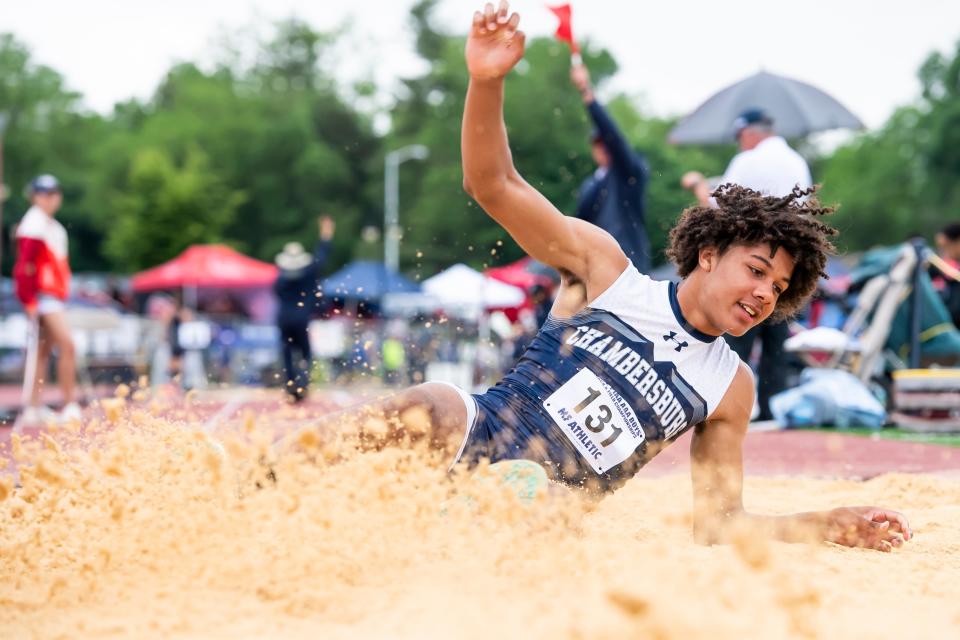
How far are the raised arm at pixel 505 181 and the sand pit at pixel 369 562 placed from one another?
2.69 ft

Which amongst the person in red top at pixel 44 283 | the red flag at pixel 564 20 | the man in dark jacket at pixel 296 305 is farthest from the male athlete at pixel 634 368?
the man in dark jacket at pixel 296 305

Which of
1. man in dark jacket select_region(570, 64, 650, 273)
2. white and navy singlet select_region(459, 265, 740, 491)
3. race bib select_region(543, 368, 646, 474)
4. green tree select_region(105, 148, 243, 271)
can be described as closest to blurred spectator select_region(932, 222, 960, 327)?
man in dark jacket select_region(570, 64, 650, 273)

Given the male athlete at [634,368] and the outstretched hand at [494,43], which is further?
the male athlete at [634,368]

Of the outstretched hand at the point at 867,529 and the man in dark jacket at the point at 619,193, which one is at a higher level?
the man in dark jacket at the point at 619,193

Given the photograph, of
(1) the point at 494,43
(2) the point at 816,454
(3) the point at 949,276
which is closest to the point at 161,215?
(3) the point at 949,276

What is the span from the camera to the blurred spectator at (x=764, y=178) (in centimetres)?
804

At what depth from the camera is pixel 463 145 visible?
3303 millimetres

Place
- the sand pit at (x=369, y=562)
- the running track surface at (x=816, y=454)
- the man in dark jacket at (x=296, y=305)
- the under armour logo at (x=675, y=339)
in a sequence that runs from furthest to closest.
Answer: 1. the man in dark jacket at (x=296, y=305)
2. the running track surface at (x=816, y=454)
3. the under armour logo at (x=675, y=339)
4. the sand pit at (x=369, y=562)

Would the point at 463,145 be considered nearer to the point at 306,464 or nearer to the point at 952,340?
the point at 306,464

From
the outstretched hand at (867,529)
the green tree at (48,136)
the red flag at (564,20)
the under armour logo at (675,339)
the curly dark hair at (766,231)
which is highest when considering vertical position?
the green tree at (48,136)

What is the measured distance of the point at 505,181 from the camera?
11.2ft

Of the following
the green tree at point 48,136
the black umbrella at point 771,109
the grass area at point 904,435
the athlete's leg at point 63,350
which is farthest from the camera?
the green tree at point 48,136

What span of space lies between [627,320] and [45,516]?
7.08ft

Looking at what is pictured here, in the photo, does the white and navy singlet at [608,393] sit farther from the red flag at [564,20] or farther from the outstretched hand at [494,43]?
the red flag at [564,20]
